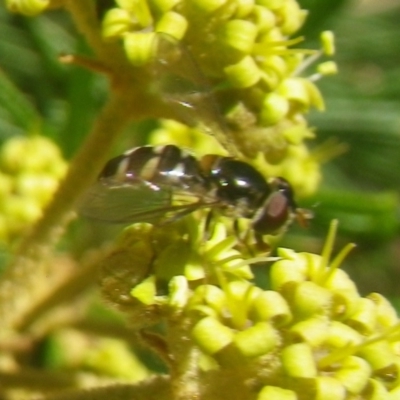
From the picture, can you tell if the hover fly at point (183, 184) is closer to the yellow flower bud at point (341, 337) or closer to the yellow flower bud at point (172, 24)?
the yellow flower bud at point (172, 24)

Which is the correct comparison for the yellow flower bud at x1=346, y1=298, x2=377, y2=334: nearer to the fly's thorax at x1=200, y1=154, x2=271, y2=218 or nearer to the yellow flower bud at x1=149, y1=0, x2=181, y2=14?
the fly's thorax at x1=200, y1=154, x2=271, y2=218

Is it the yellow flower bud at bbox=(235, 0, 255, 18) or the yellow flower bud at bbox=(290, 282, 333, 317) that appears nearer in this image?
the yellow flower bud at bbox=(290, 282, 333, 317)

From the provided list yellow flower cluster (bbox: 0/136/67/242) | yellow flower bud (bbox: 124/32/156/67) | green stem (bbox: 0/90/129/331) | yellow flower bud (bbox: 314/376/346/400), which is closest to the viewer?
yellow flower bud (bbox: 314/376/346/400)

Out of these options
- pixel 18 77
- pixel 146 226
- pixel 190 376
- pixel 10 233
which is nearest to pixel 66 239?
pixel 10 233

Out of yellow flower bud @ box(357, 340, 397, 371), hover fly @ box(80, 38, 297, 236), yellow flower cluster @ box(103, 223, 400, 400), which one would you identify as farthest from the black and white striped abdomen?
yellow flower bud @ box(357, 340, 397, 371)

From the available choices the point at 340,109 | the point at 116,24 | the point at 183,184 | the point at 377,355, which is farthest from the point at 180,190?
the point at 340,109

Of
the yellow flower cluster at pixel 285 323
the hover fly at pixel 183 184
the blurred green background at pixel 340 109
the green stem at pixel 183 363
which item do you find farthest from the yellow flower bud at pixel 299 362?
the blurred green background at pixel 340 109

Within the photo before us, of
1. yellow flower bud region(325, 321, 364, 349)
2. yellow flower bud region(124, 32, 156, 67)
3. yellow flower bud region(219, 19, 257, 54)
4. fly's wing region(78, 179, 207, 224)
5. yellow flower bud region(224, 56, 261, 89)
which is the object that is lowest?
yellow flower bud region(325, 321, 364, 349)
